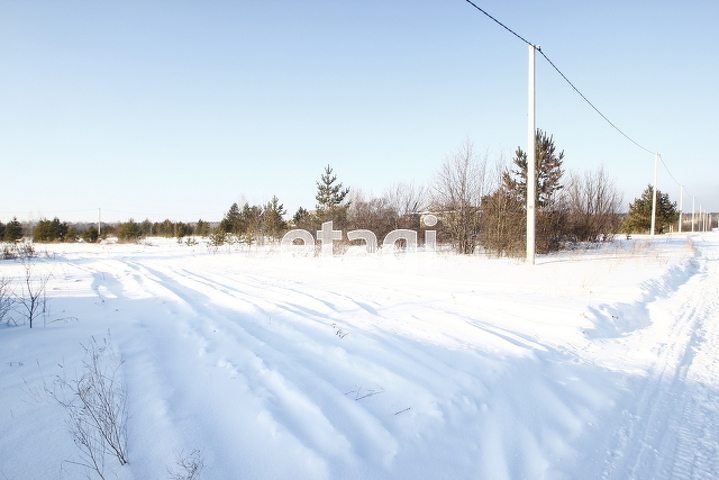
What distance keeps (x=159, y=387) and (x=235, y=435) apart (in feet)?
3.15

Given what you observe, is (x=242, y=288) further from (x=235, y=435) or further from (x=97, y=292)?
(x=235, y=435)

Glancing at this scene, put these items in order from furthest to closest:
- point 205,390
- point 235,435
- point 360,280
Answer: point 360,280
point 205,390
point 235,435

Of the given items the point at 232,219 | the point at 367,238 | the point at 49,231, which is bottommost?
the point at 367,238

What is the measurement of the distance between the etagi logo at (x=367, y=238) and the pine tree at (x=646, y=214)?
95.6 feet

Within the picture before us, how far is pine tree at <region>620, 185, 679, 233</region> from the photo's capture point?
33875 mm

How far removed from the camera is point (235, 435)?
2.00 metres

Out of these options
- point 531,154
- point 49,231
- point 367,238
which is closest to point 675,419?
point 531,154

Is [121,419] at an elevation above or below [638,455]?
above

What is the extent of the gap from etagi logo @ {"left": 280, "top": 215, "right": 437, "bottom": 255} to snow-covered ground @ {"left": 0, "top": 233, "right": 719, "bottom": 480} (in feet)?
35.7

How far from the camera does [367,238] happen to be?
16734 mm

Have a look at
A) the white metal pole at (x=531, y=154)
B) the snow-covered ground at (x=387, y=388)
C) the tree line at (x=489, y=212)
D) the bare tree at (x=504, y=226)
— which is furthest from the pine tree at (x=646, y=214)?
the snow-covered ground at (x=387, y=388)

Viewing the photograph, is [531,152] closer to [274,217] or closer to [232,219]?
[274,217]

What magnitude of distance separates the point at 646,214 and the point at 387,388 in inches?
1692

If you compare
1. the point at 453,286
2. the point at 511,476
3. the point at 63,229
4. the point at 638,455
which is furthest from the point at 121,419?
the point at 63,229
